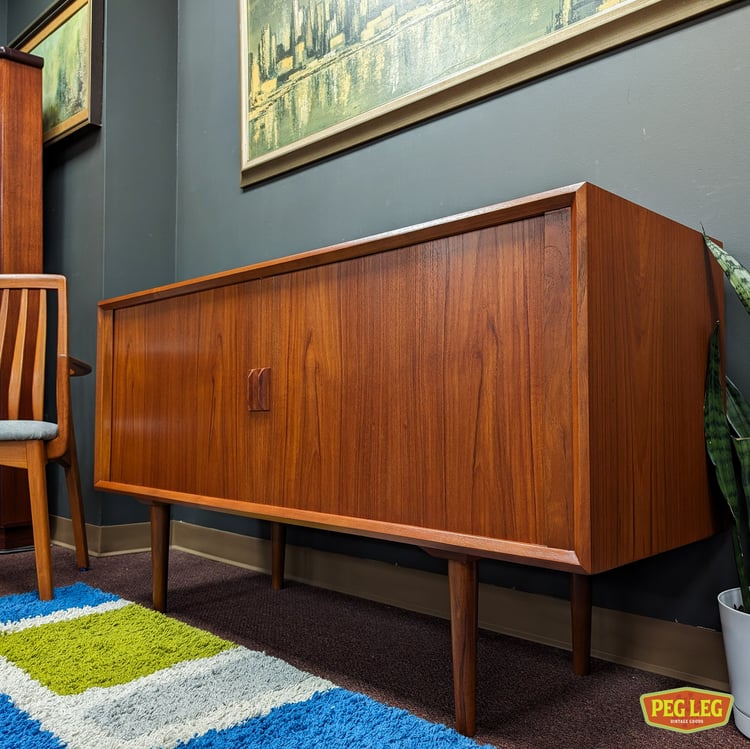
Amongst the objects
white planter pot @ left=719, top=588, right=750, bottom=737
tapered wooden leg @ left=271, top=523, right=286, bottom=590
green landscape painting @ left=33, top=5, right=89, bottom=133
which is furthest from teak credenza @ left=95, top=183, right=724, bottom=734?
green landscape painting @ left=33, top=5, right=89, bottom=133

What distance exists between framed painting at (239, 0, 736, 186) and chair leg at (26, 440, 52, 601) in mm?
875

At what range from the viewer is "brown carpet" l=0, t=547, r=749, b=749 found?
2.82 ft

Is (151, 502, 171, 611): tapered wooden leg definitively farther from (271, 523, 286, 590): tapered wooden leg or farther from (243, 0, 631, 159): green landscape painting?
(243, 0, 631, 159): green landscape painting

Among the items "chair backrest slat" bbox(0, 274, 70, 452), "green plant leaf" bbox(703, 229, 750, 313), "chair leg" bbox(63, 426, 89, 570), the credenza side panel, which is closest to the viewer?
the credenza side panel

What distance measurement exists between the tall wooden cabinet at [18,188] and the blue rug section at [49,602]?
2.25 ft

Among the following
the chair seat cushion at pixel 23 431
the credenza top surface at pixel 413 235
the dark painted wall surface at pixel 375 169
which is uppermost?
the dark painted wall surface at pixel 375 169

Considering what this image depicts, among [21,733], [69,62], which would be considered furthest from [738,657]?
[69,62]

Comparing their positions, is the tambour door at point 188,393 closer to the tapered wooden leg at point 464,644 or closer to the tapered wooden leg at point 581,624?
the tapered wooden leg at point 464,644

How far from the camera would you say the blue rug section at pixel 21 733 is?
79cm

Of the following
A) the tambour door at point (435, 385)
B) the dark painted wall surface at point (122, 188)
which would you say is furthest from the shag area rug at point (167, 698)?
the dark painted wall surface at point (122, 188)

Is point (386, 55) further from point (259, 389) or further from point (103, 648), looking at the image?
point (103, 648)

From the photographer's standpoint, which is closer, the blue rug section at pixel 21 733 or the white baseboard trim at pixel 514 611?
the blue rug section at pixel 21 733

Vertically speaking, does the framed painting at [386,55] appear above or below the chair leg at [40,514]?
above

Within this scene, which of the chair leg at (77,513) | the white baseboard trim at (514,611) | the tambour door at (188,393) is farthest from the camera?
the chair leg at (77,513)
